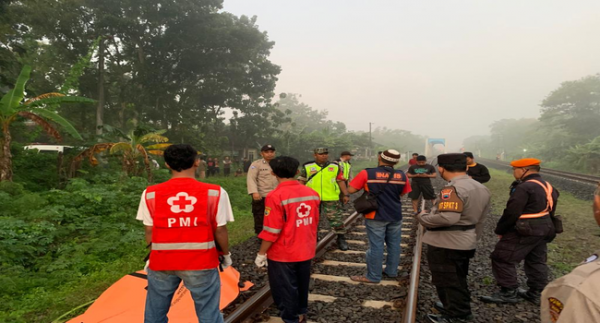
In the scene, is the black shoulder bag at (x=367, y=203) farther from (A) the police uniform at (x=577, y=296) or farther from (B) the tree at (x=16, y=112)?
(B) the tree at (x=16, y=112)

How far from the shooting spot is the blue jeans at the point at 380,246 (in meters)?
4.41

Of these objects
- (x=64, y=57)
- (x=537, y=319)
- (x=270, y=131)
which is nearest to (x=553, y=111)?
(x=270, y=131)

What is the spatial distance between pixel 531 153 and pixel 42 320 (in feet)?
173

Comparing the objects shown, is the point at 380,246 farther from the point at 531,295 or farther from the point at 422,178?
the point at 422,178

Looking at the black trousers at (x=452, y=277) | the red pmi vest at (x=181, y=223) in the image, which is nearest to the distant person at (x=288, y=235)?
the red pmi vest at (x=181, y=223)

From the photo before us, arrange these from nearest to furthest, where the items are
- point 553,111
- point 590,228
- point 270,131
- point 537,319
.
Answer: point 537,319, point 590,228, point 270,131, point 553,111

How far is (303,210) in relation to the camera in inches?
126

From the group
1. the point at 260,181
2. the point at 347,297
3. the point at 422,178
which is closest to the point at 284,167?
the point at 347,297

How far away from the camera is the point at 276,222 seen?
10.2ft

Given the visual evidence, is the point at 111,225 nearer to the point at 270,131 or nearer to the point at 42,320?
the point at 42,320

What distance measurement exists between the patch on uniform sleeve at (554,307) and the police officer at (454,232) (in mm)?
2146

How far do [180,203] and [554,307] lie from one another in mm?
2163

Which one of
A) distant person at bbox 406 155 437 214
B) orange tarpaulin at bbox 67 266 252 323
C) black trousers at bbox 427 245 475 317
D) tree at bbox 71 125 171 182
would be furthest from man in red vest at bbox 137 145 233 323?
tree at bbox 71 125 171 182

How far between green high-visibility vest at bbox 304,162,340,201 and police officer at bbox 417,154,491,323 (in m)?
2.45
